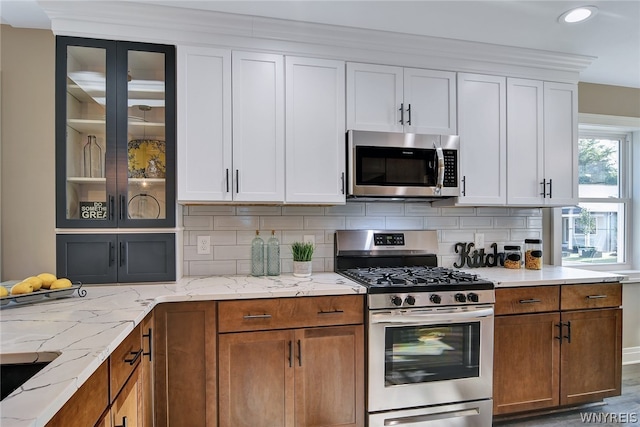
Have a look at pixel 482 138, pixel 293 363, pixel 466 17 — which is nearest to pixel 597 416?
pixel 482 138

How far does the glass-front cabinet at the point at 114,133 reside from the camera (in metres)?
2.07

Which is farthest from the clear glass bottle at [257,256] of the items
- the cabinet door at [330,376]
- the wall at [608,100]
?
the wall at [608,100]

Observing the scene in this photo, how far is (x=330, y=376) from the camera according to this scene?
2016mm

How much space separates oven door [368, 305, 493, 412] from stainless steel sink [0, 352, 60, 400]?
147cm

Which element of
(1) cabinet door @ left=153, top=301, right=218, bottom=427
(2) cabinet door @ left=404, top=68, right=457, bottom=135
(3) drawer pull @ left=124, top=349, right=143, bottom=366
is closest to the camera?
(3) drawer pull @ left=124, top=349, right=143, bottom=366

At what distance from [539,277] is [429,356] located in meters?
0.97

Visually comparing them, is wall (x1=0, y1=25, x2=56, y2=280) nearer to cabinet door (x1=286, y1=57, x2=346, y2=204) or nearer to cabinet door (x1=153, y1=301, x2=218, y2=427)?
cabinet door (x1=153, y1=301, x2=218, y2=427)

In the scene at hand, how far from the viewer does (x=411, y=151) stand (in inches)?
96.8

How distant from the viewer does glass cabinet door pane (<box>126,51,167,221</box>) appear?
2158mm

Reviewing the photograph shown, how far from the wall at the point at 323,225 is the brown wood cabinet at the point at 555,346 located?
0.69 m

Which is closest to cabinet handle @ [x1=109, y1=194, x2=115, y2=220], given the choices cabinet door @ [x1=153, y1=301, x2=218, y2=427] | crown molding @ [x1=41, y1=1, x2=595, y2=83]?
cabinet door @ [x1=153, y1=301, x2=218, y2=427]

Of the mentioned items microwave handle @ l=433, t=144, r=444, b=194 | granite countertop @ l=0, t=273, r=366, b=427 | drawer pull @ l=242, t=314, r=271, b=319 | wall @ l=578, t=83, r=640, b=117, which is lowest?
drawer pull @ l=242, t=314, r=271, b=319

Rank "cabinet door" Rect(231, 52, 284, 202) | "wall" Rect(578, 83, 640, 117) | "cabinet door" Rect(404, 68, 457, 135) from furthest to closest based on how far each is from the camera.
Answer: "wall" Rect(578, 83, 640, 117), "cabinet door" Rect(404, 68, 457, 135), "cabinet door" Rect(231, 52, 284, 202)

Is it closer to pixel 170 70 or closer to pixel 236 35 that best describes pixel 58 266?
pixel 170 70
